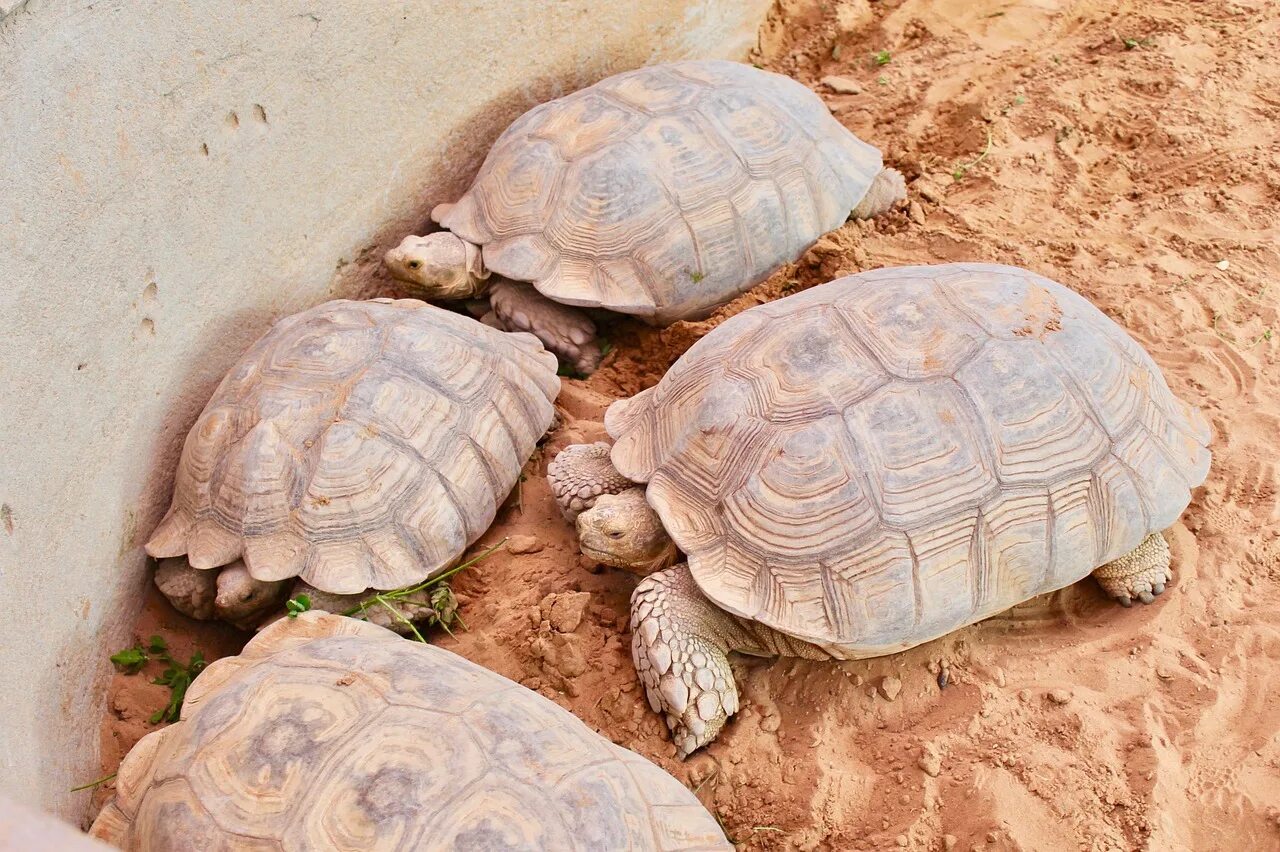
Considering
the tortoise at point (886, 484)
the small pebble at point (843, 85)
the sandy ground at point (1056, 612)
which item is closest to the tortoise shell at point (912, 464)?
the tortoise at point (886, 484)

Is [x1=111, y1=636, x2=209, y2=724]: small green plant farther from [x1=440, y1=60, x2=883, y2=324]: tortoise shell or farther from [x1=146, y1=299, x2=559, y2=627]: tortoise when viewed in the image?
[x1=440, y1=60, x2=883, y2=324]: tortoise shell

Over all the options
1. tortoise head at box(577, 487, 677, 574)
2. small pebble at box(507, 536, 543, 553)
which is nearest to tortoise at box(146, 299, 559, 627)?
small pebble at box(507, 536, 543, 553)

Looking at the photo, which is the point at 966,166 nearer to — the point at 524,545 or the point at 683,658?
the point at 524,545

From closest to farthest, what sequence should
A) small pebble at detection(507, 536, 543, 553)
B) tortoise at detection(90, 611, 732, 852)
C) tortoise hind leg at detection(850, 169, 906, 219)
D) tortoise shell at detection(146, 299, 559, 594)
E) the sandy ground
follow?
tortoise at detection(90, 611, 732, 852) < the sandy ground < tortoise shell at detection(146, 299, 559, 594) < small pebble at detection(507, 536, 543, 553) < tortoise hind leg at detection(850, 169, 906, 219)

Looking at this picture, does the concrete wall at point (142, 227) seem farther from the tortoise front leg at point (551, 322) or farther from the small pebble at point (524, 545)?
the small pebble at point (524, 545)

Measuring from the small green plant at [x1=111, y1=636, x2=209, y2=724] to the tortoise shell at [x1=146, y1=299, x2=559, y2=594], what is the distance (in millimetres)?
314

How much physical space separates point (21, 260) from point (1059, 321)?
292cm

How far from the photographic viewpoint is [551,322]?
400 centimetres

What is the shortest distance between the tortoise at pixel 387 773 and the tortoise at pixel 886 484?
1.94 feet

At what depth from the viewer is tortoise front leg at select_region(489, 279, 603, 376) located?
3.99 metres

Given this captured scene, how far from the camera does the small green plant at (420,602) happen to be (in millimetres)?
3062

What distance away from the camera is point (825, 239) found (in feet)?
13.8

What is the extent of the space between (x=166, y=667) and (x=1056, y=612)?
2816 mm

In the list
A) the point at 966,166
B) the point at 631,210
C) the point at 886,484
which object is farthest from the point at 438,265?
the point at 966,166
